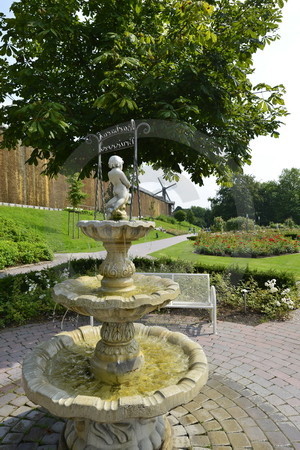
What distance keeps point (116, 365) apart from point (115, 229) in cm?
154

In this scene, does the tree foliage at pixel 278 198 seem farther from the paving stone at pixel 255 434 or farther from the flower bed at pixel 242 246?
the paving stone at pixel 255 434

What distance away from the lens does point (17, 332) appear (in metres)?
5.77

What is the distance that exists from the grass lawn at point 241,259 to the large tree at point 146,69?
23.3 ft

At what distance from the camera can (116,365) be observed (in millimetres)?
3086

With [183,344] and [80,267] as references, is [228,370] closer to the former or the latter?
[183,344]

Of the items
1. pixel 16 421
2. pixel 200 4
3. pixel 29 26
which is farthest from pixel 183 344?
pixel 29 26

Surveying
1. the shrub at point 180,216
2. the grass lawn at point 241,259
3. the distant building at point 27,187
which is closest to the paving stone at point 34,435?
the grass lawn at point 241,259

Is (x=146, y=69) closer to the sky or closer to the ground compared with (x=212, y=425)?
closer to the sky

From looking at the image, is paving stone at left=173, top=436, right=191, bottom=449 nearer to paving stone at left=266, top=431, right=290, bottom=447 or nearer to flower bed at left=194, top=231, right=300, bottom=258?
paving stone at left=266, top=431, right=290, bottom=447

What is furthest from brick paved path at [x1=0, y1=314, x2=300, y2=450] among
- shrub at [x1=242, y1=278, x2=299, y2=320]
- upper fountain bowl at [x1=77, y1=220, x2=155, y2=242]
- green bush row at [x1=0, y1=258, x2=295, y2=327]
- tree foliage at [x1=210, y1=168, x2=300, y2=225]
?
tree foliage at [x1=210, y1=168, x2=300, y2=225]

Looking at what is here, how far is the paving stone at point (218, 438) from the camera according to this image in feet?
9.20

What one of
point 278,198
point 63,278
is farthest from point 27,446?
point 278,198

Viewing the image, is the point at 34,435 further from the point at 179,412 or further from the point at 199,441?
the point at 199,441

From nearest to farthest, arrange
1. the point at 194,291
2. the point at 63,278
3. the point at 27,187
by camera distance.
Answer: the point at 194,291 → the point at 63,278 → the point at 27,187
